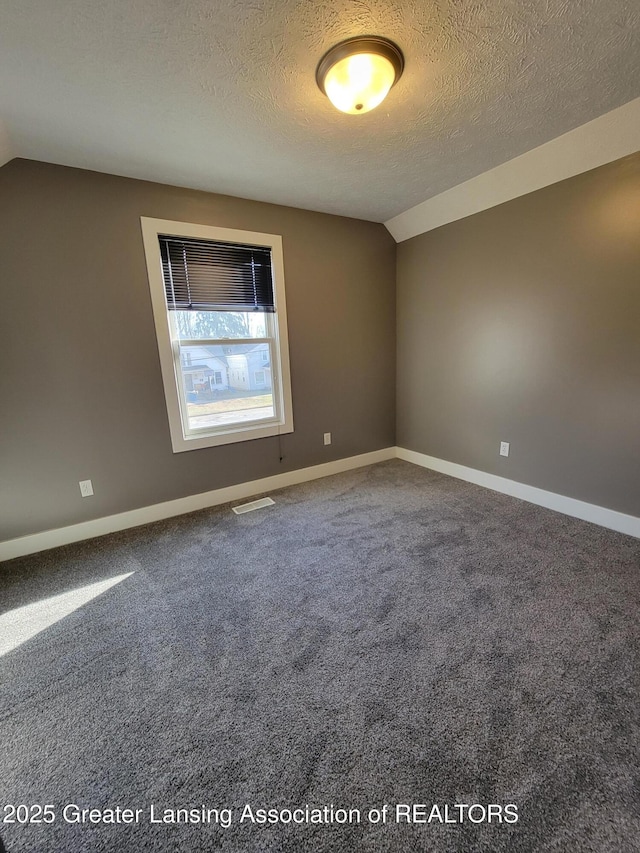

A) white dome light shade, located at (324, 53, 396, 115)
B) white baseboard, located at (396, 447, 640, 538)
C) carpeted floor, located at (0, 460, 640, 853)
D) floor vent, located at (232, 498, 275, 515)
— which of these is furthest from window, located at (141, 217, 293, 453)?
white baseboard, located at (396, 447, 640, 538)

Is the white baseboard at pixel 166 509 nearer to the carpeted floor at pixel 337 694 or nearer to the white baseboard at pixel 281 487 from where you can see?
the white baseboard at pixel 281 487

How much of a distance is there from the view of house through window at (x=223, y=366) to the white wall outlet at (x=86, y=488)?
32.4 inches

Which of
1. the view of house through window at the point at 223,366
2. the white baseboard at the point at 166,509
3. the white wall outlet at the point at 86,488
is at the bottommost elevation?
the white baseboard at the point at 166,509

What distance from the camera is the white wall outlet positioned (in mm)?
2475

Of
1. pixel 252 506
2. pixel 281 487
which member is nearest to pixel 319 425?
pixel 281 487

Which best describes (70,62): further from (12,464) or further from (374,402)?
(374,402)

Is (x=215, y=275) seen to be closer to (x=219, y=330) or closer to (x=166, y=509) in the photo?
(x=219, y=330)

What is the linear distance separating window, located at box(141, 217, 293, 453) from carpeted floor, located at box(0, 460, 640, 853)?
1101 millimetres

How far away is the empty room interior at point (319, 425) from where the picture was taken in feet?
3.54

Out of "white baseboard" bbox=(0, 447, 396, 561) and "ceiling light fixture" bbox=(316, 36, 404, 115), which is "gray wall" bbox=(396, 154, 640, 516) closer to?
"white baseboard" bbox=(0, 447, 396, 561)

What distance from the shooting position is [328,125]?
191 cm

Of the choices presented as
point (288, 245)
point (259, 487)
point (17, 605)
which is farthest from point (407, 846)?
point (288, 245)

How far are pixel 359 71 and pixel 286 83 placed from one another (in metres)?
0.36

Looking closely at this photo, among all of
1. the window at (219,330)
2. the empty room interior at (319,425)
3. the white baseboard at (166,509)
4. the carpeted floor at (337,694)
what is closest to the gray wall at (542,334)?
the empty room interior at (319,425)
